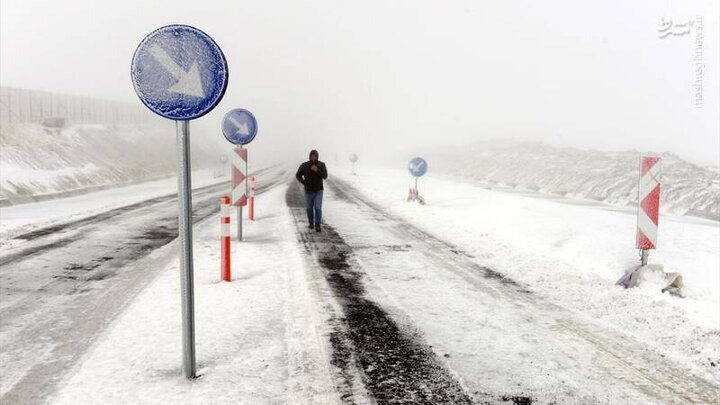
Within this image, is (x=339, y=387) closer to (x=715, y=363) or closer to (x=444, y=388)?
(x=444, y=388)

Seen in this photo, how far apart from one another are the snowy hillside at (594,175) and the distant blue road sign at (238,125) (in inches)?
331

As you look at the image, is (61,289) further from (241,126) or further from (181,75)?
(241,126)

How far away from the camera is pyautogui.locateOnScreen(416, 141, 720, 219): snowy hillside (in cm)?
1714

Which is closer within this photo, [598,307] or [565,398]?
[565,398]

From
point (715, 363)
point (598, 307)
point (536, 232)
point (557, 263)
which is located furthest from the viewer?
point (536, 232)

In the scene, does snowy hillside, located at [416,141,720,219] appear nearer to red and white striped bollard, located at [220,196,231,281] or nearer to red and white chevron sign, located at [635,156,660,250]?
red and white chevron sign, located at [635,156,660,250]

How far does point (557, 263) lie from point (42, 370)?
21.8ft

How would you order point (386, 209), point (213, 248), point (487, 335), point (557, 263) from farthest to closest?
point (386, 209)
point (213, 248)
point (557, 263)
point (487, 335)

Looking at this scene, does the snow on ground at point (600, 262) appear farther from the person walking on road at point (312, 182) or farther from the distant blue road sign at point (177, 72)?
the distant blue road sign at point (177, 72)

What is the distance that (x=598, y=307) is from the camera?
511cm

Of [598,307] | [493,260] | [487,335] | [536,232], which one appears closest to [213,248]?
[493,260]

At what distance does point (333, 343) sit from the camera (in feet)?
12.8

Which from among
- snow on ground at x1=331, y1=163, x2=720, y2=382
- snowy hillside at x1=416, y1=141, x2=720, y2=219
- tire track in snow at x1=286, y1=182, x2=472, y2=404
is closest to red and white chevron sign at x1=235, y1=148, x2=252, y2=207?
tire track in snow at x1=286, y1=182, x2=472, y2=404

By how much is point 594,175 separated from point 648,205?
2020 cm
